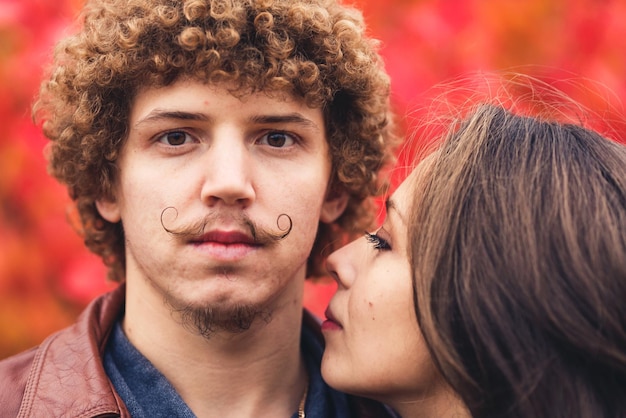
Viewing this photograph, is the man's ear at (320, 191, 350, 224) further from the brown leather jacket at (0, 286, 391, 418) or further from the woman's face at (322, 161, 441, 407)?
the brown leather jacket at (0, 286, 391, 418)

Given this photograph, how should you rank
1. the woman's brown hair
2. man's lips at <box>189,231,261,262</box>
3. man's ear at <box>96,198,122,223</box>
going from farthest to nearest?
man's ear at <box>96,198,122,223</box> → man's lips at <box>189,231,261,262</box> → the woman's brown hair

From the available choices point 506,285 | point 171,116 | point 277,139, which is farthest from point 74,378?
point 506,285

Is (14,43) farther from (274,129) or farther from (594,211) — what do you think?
(594,211)

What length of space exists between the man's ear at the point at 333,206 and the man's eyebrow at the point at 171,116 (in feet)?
2.30

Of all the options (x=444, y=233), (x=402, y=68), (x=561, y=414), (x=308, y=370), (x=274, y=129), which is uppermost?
(x=402, y=68)

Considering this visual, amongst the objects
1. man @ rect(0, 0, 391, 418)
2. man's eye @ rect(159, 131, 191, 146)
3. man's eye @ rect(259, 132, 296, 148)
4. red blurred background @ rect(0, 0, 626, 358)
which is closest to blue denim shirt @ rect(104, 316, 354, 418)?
man @ rect(0, 0, 391, 418)

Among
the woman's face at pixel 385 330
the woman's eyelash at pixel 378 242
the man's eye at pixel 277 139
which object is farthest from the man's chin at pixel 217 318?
the man's eye at pixel 277 139

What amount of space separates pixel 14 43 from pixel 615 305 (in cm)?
292

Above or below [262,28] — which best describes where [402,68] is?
above

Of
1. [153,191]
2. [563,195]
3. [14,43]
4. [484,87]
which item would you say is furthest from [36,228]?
[563,195]

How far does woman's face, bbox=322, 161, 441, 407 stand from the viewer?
9.21 feet

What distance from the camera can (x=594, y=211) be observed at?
2.55 metres

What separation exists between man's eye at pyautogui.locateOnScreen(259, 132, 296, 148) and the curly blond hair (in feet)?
0.45

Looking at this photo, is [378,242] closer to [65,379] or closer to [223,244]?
[223,244]
